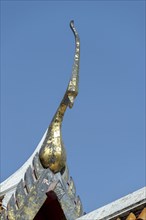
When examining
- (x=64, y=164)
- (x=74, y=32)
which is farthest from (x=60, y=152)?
(x=74, y=32)

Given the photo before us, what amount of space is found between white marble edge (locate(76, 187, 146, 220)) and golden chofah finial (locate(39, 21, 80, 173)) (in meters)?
1.24

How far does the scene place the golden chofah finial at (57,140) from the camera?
690cm

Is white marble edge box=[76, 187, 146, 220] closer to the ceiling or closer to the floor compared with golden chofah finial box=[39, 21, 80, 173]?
closer to the floor

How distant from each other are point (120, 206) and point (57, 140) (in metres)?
1.64

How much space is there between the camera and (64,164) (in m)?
7.01

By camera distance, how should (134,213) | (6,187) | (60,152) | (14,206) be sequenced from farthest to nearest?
1. (6,187)
2. (60,152)
3. (14,206)
4. (134,213)

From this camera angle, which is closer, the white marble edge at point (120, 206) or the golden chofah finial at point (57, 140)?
the white marble edge at point (120, 206)

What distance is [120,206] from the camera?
5.53 metres

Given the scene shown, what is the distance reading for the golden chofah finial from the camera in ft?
22.6

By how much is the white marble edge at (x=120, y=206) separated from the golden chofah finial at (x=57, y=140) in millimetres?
1242

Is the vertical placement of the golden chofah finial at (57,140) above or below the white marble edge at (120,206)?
above

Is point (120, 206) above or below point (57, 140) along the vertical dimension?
below

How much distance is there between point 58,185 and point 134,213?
1371mm

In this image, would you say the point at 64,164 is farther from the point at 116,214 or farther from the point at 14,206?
the point at 116,214
